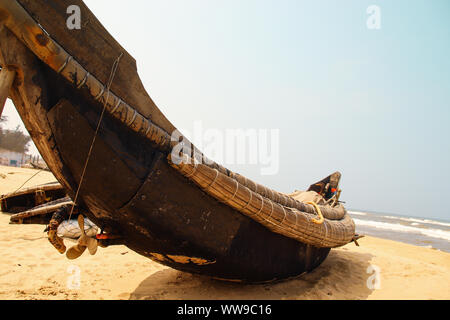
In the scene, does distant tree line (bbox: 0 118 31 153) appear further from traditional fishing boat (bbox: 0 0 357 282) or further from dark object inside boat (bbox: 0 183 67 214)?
traditional fishing boat (bbox: 0 0 357 282)

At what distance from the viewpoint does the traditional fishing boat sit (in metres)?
1.69

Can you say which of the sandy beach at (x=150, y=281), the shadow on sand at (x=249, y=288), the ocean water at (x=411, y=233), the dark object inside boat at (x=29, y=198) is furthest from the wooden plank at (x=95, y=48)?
the ocean water at (x=411, y=233)

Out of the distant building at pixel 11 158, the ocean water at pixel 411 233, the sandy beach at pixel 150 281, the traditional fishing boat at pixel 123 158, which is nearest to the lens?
the traditional fishing boat at pixel 123 158

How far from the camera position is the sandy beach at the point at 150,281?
2.92 m

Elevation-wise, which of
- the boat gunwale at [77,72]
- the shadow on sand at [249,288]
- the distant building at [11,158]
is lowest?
the shadow on sand at [249,288]

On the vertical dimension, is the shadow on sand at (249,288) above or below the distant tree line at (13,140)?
below

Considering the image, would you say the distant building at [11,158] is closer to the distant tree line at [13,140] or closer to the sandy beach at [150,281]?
the distant tree line at [13,140]

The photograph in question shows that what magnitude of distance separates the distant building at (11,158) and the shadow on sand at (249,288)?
44.7 m

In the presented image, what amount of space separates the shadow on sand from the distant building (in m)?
44.7

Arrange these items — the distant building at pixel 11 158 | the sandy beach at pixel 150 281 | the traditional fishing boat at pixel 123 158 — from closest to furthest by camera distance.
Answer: the traditional fishing boat at pixel 123 158 → the sandy beach at pixel 150 281 → the distant building at pixel 11 158

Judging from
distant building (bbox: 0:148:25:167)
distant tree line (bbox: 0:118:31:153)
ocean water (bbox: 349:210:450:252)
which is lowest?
ocean water (bbox: 349:210:450:252)

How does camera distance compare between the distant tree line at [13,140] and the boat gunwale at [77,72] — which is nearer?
the boat gunwale at [77,72]

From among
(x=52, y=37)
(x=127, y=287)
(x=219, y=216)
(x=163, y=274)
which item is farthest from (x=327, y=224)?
(x=52, y=37)

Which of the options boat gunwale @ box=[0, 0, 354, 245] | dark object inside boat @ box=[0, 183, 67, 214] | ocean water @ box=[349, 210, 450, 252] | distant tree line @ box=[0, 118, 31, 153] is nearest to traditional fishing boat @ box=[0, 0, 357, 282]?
boat gunwale @ box=[0, 0, 354, 245]
